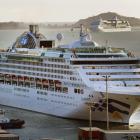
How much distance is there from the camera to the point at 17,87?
6006 cm

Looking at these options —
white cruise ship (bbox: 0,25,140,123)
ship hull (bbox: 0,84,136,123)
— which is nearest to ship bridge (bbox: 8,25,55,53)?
white cruise ship (bbox: 0,25,140,123)

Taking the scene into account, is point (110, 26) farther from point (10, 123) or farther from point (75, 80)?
point (10, 123)

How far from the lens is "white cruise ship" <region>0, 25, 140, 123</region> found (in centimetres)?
5194

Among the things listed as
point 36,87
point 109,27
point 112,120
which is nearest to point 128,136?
point 112,120

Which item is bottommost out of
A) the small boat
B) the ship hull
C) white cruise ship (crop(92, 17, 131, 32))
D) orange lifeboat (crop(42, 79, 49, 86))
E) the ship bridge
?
the small boat

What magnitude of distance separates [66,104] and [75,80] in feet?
5.70

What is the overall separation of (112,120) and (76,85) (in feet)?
10.6

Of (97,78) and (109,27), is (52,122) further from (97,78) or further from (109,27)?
(109,27)

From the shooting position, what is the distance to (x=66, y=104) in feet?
177

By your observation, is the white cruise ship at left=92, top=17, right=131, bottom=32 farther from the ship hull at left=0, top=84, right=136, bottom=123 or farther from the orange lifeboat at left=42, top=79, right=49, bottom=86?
the orange lifeboat at left=42, top=79, right=49, bottom=86

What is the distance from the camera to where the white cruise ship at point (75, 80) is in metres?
51.9

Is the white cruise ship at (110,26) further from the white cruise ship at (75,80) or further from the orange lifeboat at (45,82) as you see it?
the orange lifeboat at (45,82)

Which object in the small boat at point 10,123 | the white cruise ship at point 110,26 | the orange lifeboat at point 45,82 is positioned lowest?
the small boat at point 10,123

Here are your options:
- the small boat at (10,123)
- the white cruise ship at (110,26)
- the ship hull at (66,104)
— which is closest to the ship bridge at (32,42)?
the ship hull at (66,104)
